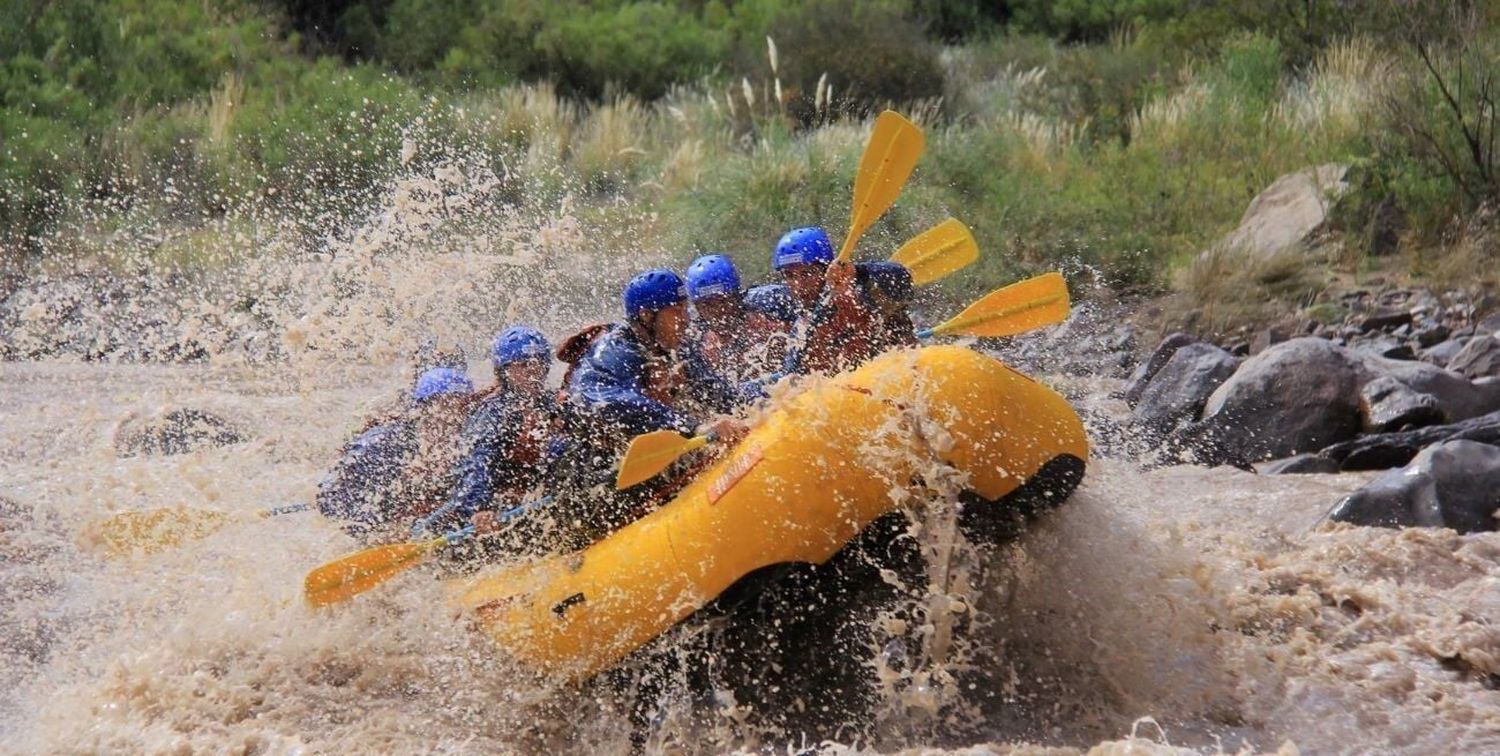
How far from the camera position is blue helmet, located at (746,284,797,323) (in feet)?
20.3

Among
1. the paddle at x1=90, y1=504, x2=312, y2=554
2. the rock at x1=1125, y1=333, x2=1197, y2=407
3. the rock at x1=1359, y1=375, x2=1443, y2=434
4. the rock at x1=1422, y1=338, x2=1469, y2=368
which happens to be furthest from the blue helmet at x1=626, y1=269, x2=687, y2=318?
the rock at x1=1422, y1=338, x2=1469, y2=368

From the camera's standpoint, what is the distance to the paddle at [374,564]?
5.35 m

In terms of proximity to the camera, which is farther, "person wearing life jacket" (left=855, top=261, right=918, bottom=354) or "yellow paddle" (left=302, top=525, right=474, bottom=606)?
"person wearing life jacket" (left=855, top=261, right=918, bottom=354)

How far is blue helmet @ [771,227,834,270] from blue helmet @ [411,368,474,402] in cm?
134

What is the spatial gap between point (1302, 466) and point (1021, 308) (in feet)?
8.30

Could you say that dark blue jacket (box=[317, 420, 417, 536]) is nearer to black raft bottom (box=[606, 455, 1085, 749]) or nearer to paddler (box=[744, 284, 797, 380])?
paddler (box=[744, 284, 797, 380])

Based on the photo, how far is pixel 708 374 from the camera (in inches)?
217

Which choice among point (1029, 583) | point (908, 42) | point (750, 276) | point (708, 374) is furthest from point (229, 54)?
point (1029, 583)

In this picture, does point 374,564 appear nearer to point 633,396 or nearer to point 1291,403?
point 633,396

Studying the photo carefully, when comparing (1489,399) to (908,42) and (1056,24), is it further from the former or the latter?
(1056,24)

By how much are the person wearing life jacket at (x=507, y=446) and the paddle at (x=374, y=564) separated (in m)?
0.12

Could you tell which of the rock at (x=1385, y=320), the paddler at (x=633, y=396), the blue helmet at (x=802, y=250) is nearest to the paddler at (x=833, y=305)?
the blue helmet at (x=802, y=250)

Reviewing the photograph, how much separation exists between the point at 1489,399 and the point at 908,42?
862 centimetres

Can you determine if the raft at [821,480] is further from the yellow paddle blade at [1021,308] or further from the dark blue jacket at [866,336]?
the dark blue jacket at [866,336]
